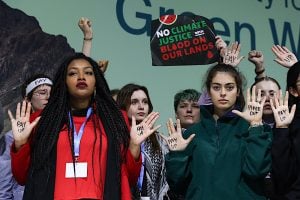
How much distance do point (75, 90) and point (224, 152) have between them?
0.73 metres

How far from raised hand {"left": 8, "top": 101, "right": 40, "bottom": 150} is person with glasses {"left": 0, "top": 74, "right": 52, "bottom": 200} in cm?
13

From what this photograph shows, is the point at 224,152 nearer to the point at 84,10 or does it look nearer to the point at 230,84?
the point at 230,84

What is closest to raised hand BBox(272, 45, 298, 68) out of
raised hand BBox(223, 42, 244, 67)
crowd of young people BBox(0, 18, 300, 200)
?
raised hand BBox(223, 42, 244, 67)

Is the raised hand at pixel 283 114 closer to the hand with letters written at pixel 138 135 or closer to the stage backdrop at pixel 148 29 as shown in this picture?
the hand with letters written at pixel 138 135

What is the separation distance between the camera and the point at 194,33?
3934 mm

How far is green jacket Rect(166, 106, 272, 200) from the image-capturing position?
2797 mm

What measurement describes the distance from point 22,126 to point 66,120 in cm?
20

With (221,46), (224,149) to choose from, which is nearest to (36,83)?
(221,46)

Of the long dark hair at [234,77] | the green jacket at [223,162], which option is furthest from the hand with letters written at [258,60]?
the green jacket at [223,162]

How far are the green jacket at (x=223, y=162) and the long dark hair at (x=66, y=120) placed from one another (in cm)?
27

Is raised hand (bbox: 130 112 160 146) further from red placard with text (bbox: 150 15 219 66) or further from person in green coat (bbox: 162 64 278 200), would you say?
red placard with text (bbox: 150 15 219 66)

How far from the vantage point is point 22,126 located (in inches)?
110

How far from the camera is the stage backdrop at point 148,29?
447 centimetres

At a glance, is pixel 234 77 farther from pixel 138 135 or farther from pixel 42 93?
pixel 42 93
